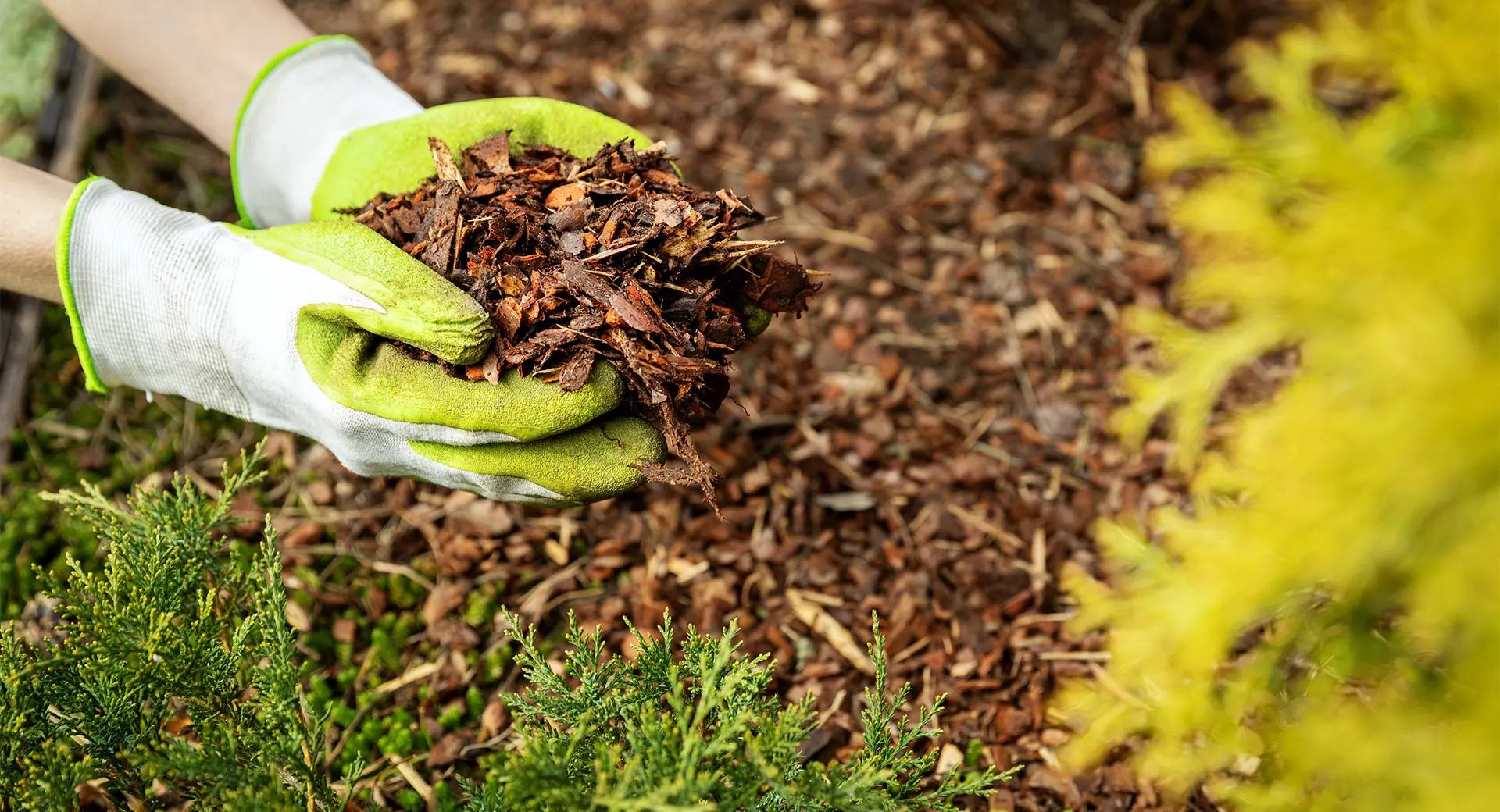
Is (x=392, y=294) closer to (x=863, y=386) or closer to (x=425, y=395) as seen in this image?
(x=425, y=395)

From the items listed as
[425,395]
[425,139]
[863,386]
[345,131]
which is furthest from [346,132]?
[863,386]

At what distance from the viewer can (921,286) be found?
3596 millimetres

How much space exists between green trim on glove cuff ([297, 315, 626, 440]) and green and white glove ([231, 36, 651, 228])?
1.94 feet

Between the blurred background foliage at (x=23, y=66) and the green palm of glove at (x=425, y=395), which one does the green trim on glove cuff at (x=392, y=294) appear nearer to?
the green palm of glove at (x=425, y=395)

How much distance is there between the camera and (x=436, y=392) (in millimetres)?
1918

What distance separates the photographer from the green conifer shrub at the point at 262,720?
164cm

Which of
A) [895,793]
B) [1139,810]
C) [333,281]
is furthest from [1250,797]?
[333,281]

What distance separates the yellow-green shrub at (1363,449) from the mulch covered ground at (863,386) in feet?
3.12

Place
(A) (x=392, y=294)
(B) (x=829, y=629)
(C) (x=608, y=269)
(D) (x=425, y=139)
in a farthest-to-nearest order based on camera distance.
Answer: (B) (x=829, y=629) < (D) (x=425, y=139) < (C) (x=608, y=269) < (A) (x=392, y=294)

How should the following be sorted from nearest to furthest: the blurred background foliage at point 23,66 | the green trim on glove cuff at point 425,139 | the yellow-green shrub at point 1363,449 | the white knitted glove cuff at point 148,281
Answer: the yellow-green shrub at point 1363,449, the white knitted glove cuff at point 148,281, the green trim on glove cuff at point 425,139, the blurred background foliage at point 23,66

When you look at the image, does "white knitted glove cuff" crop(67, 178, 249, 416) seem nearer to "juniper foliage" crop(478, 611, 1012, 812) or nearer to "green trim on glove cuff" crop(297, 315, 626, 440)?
"green trim on glove cuff" crop(297, 315, 626, 440)

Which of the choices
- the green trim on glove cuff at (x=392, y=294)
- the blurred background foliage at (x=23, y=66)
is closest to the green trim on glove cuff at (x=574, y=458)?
the green trim on glove cuff at (x=392, y=294)

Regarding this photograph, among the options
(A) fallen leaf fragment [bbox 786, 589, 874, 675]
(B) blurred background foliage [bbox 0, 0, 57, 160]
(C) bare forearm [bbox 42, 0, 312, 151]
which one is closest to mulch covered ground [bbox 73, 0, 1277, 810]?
(A) fallen leaf fragment [bbox 786, 589, 874, 675]

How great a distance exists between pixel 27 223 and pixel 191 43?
2.39ft
